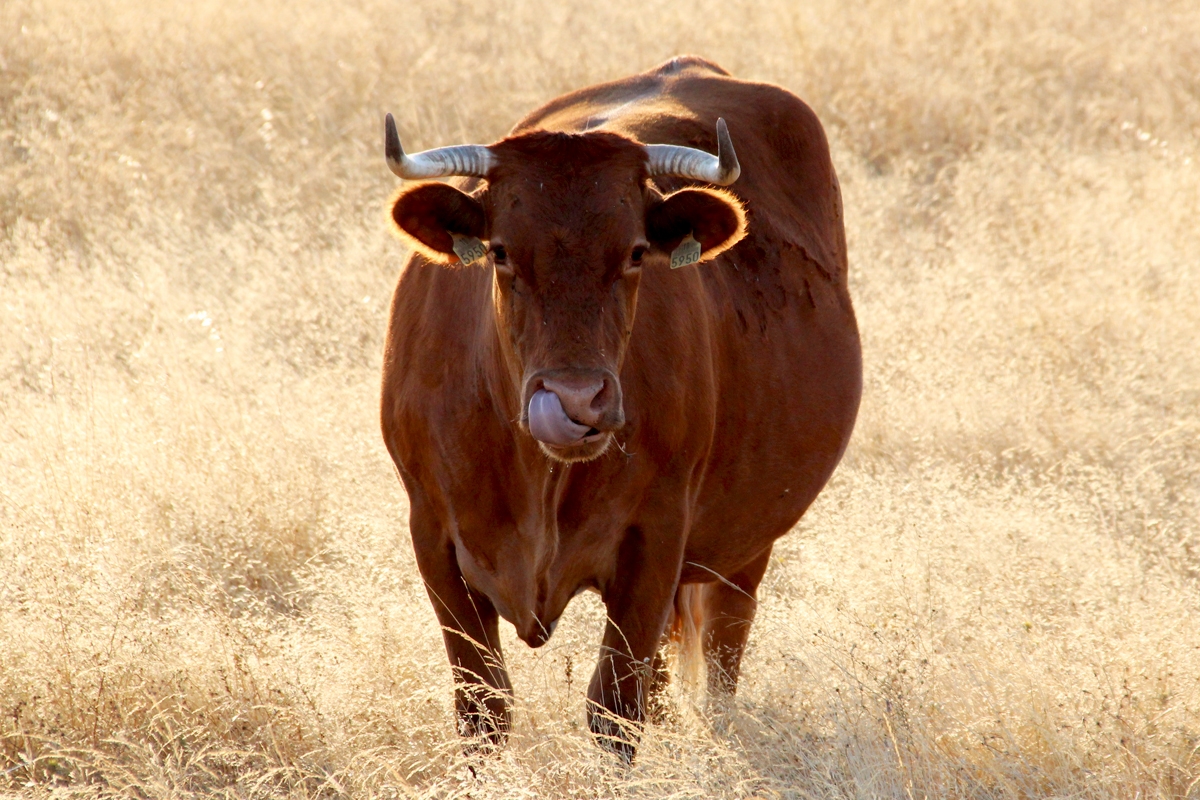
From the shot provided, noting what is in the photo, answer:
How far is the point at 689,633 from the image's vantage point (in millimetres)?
5004

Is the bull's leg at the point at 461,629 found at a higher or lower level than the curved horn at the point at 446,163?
lower

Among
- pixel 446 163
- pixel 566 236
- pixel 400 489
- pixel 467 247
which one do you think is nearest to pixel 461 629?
pixel 467 247

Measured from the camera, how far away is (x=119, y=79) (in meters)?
11.0

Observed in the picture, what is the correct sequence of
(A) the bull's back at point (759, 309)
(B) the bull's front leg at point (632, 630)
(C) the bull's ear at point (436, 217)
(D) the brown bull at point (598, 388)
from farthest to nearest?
(A) the bull's back at point (759, 309)
(B) the bull's front leg at point (632, 630)
(C) the bull's ear at point (436, 217)
(D) the brown bull at point (598, 388)

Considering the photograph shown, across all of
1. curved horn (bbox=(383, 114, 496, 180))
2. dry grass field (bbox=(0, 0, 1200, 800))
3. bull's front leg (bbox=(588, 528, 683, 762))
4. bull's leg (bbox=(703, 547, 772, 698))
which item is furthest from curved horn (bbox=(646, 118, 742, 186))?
bull's leg (bbox=(703, 547, 772, 698))

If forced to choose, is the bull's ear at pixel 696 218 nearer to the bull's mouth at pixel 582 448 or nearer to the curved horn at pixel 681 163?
the curved horn at pixel 681 163

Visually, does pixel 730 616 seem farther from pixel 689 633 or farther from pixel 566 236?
pixel 566 236

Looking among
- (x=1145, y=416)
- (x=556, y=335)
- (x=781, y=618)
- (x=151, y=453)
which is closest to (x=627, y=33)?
(x=1145, y=416)

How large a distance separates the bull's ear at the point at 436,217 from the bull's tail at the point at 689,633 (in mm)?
1873

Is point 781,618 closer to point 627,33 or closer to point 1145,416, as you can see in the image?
point 1145,416

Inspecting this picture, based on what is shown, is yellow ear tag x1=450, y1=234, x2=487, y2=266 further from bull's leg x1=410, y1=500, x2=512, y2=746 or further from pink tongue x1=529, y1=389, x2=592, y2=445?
bull's leg x1=410, y1=500, x2=512, y2=746

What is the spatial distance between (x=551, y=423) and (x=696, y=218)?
835 mm

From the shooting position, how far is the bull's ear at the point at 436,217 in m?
3.56

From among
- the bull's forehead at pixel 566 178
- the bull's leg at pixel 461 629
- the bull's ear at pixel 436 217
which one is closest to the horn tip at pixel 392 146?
the bull's ear at pixel 436 217
